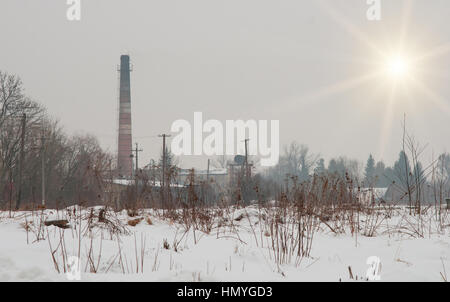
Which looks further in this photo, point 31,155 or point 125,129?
point 125,129

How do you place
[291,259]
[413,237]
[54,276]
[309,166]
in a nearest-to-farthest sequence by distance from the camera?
[54,276]
[291,259]
[413,237]
[309,166]

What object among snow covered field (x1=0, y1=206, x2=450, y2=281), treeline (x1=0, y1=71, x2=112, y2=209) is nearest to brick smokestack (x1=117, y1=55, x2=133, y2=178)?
treeline (x1=0, y1=71, x2=112, y2=209)

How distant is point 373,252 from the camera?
143 inches

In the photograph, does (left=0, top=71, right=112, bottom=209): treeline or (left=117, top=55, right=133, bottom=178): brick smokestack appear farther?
(left=117, top=55, right=133, bottom=178): brick smokestack

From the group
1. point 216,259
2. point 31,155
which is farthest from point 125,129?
point 216,259

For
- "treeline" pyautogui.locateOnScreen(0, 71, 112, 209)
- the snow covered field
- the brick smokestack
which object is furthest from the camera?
the brick smokestack

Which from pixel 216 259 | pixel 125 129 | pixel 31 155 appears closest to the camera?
pixel 216 259

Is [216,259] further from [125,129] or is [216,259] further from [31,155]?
[125,129]

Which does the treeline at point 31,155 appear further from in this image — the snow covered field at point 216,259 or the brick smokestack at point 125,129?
the snow covered field at point 216,259

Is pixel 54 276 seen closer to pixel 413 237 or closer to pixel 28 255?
pixel 28 255

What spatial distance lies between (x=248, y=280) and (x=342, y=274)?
77 cm

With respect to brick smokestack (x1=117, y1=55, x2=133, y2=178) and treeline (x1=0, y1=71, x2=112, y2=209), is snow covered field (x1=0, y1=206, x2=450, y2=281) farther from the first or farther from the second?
brick smokestack (x1=117, y1=55, x2=133, y2=178)

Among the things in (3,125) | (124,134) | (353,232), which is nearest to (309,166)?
(124,134)

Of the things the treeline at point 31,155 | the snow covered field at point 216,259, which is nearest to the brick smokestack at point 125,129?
the treeline at point 31,155
